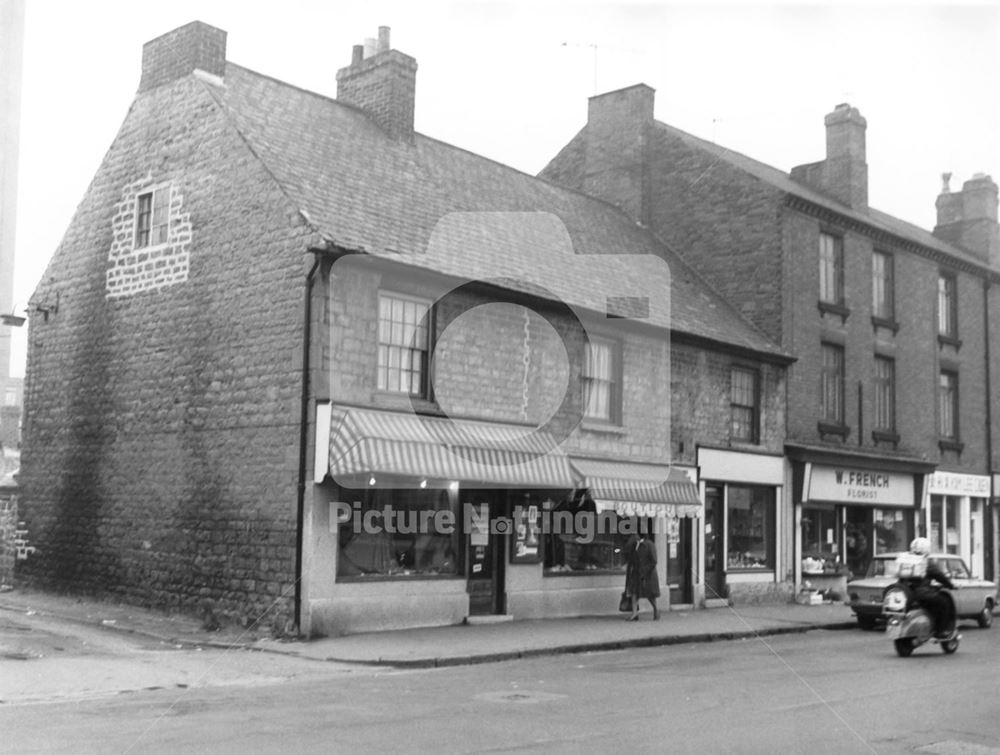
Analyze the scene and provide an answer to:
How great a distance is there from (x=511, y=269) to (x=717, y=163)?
33.6ft

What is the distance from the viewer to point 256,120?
19.6 metres

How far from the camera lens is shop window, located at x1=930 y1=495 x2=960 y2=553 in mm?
31045

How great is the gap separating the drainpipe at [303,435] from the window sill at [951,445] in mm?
21144

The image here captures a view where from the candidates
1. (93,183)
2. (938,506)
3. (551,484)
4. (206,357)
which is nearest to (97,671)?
(206,357)

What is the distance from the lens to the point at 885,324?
2945 cm

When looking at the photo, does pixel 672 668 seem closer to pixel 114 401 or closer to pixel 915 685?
pixel 915 685

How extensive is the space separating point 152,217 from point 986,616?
17.6 m

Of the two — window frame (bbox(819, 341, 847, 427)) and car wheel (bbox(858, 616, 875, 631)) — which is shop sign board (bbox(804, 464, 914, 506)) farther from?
car wheel (bbox(858, 616, 875, 631))

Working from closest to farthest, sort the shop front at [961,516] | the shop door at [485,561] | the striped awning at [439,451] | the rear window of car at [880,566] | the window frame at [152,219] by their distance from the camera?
the striped awning at [439,451]
the shop door at [485,561]
the window frame at [152,219]
the rear window of car at [880,566]
the shop front at [961,516]

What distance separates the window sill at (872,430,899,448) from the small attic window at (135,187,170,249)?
18403mm

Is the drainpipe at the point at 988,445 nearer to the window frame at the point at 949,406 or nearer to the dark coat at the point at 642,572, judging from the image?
the window frame at the point at 949,406

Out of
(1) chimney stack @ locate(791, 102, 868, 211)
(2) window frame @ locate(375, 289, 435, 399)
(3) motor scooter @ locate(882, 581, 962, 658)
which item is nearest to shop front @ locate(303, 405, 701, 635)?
(2) window frame @ locate(375, 289, 435, 399)

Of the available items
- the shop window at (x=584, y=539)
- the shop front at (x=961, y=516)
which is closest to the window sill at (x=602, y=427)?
the shop window at (x=584, y=539)

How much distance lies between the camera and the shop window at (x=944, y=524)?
102 feet
